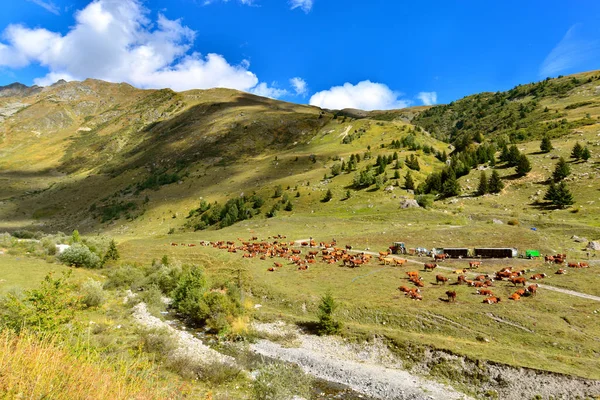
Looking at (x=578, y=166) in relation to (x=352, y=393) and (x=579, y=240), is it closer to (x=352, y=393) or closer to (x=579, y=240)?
(x=579, y=240)

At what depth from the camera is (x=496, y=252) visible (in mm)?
38875

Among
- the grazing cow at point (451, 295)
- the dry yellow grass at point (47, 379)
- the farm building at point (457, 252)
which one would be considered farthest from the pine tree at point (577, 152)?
the dry yellow grass at point (47, 379)

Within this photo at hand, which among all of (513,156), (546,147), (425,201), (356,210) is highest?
(546,147)

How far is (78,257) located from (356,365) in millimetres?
42646

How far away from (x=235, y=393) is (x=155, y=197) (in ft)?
343

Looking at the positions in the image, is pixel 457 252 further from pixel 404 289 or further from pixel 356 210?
pixel 356 210

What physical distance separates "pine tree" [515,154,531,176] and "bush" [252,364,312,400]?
2958 inches

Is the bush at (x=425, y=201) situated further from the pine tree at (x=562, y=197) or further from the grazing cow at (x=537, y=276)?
the grazing cow at (x=537, y=276)

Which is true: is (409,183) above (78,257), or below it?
above

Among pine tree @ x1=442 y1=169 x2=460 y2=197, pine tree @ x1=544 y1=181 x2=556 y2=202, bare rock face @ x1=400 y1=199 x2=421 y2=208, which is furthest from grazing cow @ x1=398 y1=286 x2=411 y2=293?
pine tree @ x1=442 y1=169 x2=460 y2=197

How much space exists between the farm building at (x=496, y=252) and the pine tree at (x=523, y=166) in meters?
43.6

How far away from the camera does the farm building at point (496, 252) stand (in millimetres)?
38000

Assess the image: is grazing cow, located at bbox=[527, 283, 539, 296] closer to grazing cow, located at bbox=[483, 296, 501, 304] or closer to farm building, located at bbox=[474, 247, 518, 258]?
grazing cow, located at bbox=[483, 296, 501, 304]

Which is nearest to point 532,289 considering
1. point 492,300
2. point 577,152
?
point 492,300
